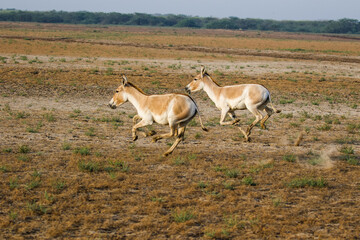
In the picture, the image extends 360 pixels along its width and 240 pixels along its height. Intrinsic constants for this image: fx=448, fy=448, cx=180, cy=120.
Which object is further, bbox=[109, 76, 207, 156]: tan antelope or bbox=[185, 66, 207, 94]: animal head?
bbox=[185, 66, 207, 94]: animal head

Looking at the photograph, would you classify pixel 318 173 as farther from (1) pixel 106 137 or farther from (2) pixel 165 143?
(1) pixel 106 137

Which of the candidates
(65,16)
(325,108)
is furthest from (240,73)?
(65,16)

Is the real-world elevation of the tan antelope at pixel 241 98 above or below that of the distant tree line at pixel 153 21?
below

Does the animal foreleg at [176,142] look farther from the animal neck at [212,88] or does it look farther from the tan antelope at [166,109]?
the animal neck at [212,88]

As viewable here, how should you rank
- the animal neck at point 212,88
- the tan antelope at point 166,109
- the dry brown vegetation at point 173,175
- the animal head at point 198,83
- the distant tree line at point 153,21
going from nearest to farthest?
1. the dry brown vegetation at point 173,175
2. the tan antelope at point 166,109
3. the animal neck at point 212,88
4. the animal head at point 198,83
5. the distant tree line at point 153,21

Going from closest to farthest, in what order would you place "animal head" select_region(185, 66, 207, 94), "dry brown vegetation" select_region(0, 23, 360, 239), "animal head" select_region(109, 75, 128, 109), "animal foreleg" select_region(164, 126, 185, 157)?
"dry brown vegetation" select_region(0, 23, 360, 239) → "animal foreleg" select_region(164, 126, 185, 157) → "animal head" select_region(109, 75, 128, 109) → "animal head" select_region(185, 66, 207, 94)

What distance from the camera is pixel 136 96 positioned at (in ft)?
35.6

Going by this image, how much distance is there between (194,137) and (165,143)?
1.21 meters

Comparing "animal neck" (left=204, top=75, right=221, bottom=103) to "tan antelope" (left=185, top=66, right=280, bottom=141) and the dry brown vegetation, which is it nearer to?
"tan antelope" (left=185, top=66, right=280, bottom=141)

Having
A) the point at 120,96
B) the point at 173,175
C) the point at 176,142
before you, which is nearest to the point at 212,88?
the point at 176,142

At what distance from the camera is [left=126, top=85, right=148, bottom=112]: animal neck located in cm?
1073

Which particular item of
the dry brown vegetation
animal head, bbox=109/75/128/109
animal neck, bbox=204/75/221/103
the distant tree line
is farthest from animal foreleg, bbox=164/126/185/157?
the distant tree line

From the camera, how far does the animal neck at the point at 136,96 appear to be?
35.2ft

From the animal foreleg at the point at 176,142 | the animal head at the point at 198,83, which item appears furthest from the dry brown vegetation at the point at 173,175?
the animal head at the point at 198,83
